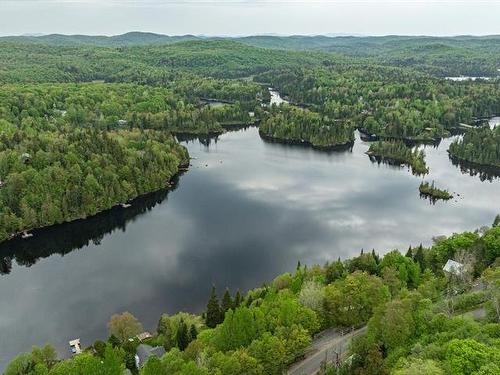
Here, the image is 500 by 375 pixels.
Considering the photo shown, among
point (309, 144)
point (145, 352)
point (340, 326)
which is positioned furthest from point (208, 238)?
point (309, 144)

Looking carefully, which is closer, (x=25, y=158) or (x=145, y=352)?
(x=145, y=352)

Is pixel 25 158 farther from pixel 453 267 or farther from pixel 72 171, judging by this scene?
pixel 453 267

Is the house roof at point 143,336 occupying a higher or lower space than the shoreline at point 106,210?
lower

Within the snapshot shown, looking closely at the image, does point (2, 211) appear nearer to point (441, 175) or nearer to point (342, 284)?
point (342, 284)

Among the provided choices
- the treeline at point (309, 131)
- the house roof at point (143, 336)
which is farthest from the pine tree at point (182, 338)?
the treeline at point (309, 131)

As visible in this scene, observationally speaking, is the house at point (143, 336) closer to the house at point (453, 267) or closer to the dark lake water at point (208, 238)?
the dark lake water at point (208, 238)

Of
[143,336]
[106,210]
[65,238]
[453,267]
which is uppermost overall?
[453,267]

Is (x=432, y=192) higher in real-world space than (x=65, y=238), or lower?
higher
